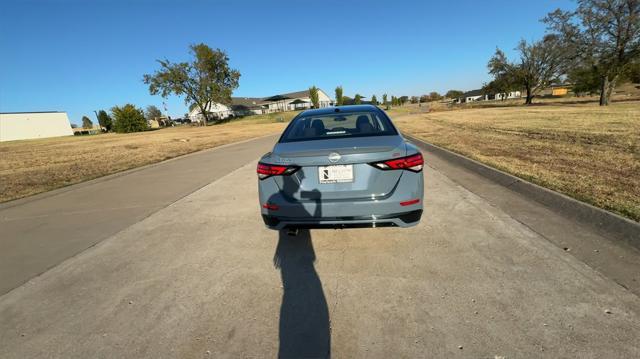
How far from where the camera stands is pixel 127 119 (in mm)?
54469

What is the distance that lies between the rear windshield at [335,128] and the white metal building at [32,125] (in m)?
81.8

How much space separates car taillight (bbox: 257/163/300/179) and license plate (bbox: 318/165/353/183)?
0.27m

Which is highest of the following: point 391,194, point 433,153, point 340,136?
point 340,136

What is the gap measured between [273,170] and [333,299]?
1363 mm

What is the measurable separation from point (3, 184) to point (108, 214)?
20.3 ft

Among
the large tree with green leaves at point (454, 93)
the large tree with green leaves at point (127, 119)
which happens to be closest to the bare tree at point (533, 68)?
the large tree with green leaves at point (127, 119)

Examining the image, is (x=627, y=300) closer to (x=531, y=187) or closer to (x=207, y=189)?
(x=531, y=187)

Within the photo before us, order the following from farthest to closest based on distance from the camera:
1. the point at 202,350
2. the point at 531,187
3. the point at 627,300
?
the point at 531,187
the point at 627,300
the point at 202,350

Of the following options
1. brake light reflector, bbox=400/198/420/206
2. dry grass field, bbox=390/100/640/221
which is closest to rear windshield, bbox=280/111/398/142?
brake light reflector, bbox=400/198/420/206

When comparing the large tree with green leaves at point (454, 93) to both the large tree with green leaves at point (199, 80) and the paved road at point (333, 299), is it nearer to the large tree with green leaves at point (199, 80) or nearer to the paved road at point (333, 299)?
the large tree with green leaves at point (199, 80)

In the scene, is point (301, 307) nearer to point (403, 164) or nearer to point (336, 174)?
point (336, 174)

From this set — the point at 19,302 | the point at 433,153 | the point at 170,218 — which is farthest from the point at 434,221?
the point at 433,153

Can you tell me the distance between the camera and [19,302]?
2812 mm

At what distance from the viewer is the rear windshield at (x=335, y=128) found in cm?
351
